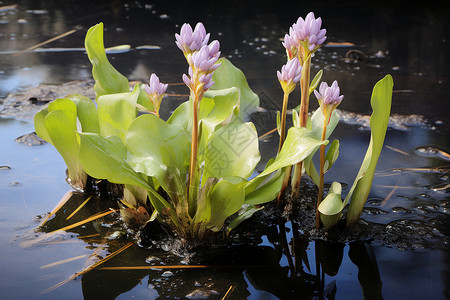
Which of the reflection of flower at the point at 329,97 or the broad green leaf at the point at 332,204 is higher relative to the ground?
the reflection of flower at the point at 329,97

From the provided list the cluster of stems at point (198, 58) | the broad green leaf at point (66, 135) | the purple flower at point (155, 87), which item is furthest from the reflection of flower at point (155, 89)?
the broad green leaf at point (66, 135)

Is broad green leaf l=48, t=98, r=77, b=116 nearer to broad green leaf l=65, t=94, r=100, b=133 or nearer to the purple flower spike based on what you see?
broad green leaf l=65, t=94, r=100, b=133

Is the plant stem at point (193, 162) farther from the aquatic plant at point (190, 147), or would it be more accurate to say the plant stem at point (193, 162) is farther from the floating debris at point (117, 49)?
the floating debris at point (117, 49)

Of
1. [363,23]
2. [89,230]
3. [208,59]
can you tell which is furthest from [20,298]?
[363,23]

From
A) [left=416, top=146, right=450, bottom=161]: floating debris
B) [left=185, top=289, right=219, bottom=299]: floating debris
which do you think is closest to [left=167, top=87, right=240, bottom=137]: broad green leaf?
[left=185, top=289, right=219, bottom=299]: floating debris

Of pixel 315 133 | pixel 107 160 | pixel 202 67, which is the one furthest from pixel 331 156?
pixel 107 160

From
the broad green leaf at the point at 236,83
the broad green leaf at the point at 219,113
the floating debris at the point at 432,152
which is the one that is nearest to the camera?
the broad green leaf at the point at 219,113
